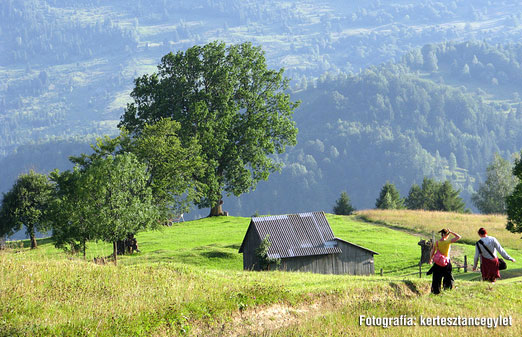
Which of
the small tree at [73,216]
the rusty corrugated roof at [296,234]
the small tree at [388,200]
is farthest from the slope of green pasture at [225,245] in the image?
the small tree at [388,200]

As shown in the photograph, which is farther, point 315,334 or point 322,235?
point 322,235

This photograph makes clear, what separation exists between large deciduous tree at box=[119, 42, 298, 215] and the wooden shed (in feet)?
90.0

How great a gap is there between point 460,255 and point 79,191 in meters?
33.8

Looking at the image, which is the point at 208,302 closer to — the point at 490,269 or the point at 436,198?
the point at 490,269

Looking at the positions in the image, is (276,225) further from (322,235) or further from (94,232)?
(94,232)

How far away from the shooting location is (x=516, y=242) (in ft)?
211

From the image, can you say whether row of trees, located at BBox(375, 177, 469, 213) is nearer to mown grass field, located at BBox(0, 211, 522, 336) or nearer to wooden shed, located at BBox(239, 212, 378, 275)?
wooden shed, located at BBox(239, 212, 378, 275)

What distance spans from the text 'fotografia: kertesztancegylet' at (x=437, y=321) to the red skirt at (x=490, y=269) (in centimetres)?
508

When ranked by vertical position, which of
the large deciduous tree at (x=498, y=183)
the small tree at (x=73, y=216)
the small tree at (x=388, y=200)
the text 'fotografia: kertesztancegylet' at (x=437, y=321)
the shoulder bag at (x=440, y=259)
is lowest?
the text 'fotografia: kertesztancegylet' at (x=437, y=321)

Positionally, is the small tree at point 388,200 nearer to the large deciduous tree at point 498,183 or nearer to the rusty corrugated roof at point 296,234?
the large deciduous tree at point 498,183

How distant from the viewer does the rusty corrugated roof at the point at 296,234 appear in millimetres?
42031

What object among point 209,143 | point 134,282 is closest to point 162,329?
point 134,282

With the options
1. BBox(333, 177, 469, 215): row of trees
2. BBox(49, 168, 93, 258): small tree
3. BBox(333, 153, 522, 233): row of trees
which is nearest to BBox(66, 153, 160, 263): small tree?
BBox(49, 168, 93, 258): small tree

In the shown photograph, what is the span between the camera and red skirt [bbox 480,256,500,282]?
23.9 m
